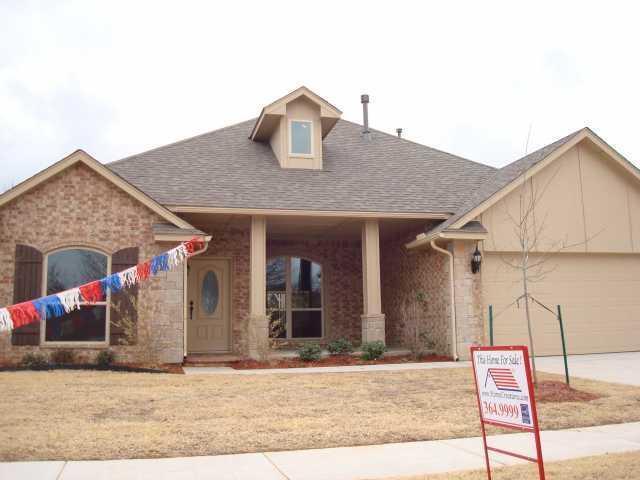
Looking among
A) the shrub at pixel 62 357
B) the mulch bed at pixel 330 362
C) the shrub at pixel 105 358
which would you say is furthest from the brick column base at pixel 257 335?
the shrub at pixel 62 357

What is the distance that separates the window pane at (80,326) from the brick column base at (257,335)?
311 centimetres

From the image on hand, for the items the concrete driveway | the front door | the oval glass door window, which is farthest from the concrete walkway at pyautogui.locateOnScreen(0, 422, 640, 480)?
the oval glass door window

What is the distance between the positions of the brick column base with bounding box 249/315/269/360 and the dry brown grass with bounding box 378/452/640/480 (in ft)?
28.5

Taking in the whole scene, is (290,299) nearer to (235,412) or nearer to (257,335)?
(257,335)

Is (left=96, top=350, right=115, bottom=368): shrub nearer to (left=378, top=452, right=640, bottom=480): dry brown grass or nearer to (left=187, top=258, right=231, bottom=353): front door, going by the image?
(left=187, top=258, right=231, bottom=353): front door

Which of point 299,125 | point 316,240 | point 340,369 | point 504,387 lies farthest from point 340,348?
point 504,387

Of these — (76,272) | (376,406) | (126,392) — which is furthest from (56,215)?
(376,406)

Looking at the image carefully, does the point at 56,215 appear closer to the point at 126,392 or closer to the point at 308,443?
the point at 126,392

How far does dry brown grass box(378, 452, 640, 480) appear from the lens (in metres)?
5.01

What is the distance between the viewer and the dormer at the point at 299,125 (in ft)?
53.3

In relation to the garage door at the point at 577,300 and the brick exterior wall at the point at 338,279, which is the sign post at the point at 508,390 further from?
the brick exterior wall at the point at 338,279

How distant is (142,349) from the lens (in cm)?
1262

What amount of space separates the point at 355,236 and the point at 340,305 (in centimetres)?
206

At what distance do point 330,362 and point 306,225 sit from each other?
389 cm
